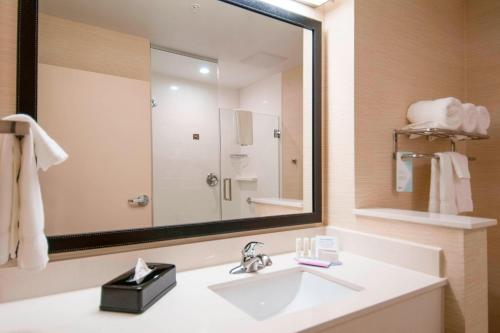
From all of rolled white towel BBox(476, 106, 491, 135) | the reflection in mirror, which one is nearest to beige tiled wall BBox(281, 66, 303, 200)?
Result: the reflection in mirror

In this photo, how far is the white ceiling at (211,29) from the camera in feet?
3.39

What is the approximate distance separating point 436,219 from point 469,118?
76cm

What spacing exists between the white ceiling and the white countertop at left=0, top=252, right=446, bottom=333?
89cm

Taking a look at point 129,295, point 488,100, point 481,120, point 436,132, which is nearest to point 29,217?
point 129,295

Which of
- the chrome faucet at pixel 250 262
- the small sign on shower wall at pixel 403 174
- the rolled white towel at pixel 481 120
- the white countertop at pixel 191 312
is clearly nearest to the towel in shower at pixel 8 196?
the white countertop at pixel 191 312

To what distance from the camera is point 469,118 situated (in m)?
1.50

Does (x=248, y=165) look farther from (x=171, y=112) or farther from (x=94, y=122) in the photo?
(x=94, y=122)

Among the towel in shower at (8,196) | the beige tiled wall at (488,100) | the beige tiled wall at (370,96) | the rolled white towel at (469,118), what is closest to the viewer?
the towel in shower at (8,196)

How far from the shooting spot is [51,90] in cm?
93

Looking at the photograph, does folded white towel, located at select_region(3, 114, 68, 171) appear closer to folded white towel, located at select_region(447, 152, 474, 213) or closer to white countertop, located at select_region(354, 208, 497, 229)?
white countertop, located at select_region(354, 208, 497, 229)

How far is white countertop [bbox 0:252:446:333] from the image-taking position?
27.7 inches

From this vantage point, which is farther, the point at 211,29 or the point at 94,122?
the point at 211,29

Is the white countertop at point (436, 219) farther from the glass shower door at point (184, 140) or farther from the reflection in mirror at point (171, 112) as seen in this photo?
the glass shower door at point (184, 140)

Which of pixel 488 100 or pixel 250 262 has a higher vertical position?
pixel 488 100
